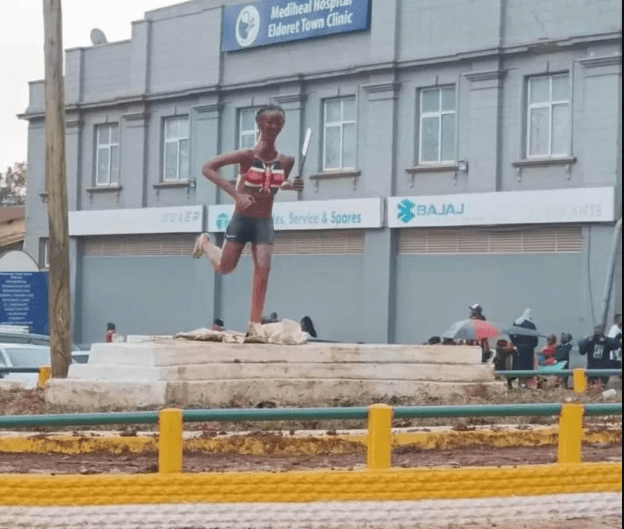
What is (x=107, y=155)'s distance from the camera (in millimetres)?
43844

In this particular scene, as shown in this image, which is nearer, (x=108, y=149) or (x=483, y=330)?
(x=483, y=330)

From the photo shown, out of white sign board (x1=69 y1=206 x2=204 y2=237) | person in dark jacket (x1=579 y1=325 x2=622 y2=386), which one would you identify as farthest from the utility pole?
white sign board (x1=69 y1=206 x2=204 y2=237)

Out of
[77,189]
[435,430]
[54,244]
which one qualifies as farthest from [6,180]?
[435,430]

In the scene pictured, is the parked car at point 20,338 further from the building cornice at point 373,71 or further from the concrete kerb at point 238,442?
the concrete kerb at point 238,442

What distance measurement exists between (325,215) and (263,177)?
19.7m

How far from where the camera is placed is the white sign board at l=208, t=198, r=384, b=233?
3612cm

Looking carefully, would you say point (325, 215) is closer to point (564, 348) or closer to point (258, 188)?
point (564, 348)

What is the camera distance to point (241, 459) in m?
13.5

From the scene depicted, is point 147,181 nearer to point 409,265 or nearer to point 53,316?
point 409,265

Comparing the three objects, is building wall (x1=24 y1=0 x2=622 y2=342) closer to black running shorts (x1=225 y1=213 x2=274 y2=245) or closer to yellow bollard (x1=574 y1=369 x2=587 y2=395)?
yellow bollard (x1=574 y1=369 x2=587 y2=395)

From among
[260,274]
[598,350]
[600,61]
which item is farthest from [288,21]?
[260,274]

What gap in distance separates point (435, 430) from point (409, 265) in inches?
841

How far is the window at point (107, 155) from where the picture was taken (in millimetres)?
43625

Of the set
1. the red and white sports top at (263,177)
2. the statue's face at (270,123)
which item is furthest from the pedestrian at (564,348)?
the statue's face at (270,123)
